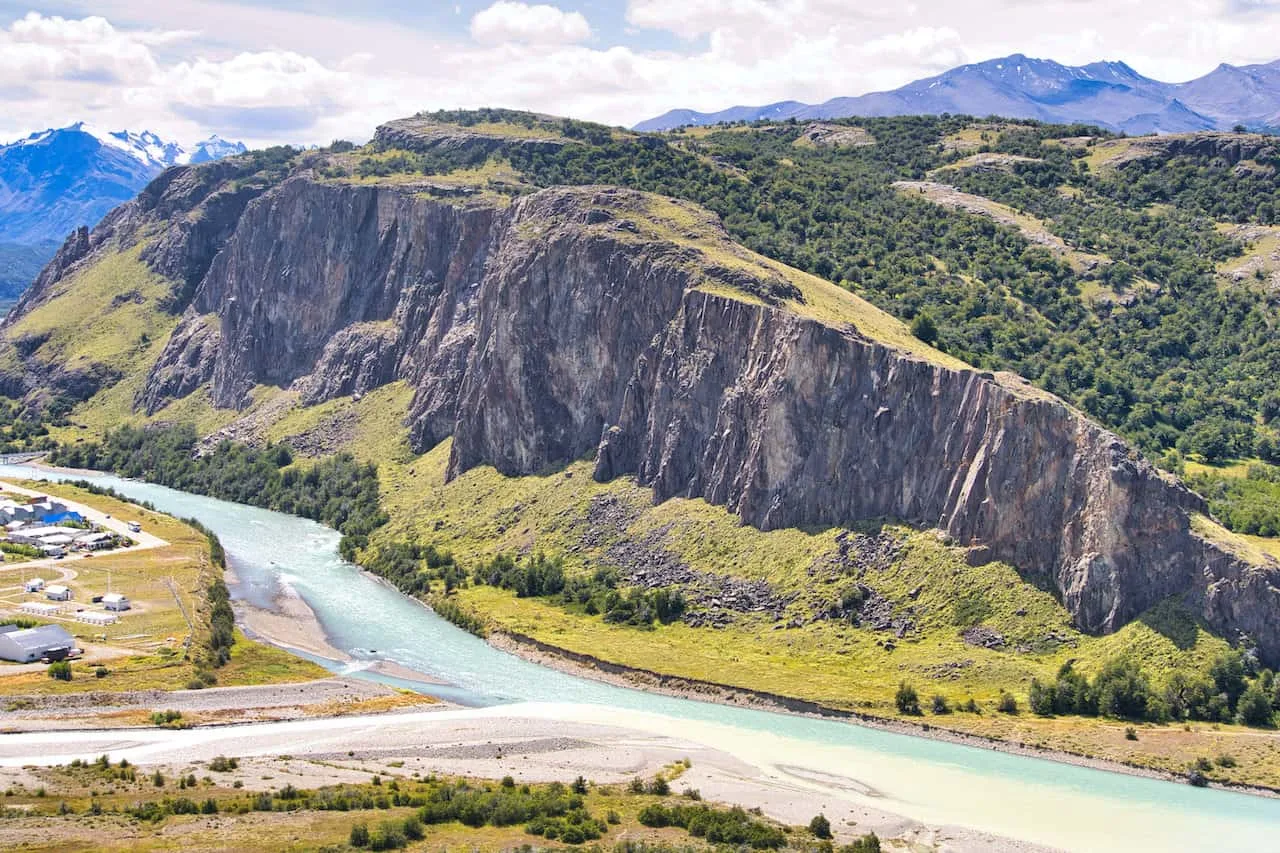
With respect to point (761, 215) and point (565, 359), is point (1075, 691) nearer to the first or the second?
point (565, 359)

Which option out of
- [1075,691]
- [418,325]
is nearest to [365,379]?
[418,325]

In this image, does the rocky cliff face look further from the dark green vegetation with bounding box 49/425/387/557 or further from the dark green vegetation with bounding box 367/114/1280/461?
the dark green vegetation with bounding box 367/114/1280/461

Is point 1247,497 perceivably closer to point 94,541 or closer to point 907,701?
point 907,701

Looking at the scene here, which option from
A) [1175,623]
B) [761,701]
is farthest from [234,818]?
[1175,623]

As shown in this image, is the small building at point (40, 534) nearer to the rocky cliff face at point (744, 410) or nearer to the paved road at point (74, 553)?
the paved road at point (74, 553)

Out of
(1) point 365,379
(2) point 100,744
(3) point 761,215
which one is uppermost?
(3) point 761,215

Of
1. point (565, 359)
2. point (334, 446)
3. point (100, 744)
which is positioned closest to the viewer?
point (100, 744)
